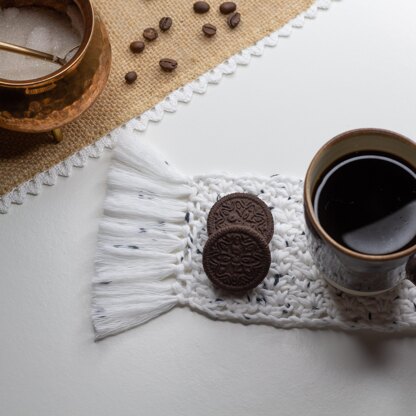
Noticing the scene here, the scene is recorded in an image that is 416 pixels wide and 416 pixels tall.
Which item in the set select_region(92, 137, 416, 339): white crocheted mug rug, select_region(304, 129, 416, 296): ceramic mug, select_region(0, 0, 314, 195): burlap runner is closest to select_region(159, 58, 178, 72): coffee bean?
select_region(0, 0, 314, 195): burlap runner

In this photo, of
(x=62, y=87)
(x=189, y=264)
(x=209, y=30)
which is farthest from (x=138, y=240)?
(x=209, y=30)

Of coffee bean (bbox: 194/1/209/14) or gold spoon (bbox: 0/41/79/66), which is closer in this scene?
gold spoon (bbox: 0/41/79/66)

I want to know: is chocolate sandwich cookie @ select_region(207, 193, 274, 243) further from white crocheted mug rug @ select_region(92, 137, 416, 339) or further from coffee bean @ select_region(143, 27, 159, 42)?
coffee bean @ select_region(143, 27, 159, 42)

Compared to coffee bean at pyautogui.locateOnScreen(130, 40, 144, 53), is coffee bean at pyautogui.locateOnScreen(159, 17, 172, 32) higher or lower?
higher

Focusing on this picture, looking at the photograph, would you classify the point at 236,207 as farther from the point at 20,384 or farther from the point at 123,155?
the point at 20,384

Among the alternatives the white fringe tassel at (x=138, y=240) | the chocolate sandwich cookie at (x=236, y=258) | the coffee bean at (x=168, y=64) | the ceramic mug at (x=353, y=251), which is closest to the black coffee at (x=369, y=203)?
the ceramic mug at (x=353, y=251)

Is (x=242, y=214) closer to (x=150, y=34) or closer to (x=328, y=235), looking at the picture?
(x=328, y=235)

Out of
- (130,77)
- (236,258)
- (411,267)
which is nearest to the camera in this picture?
(411,267)
